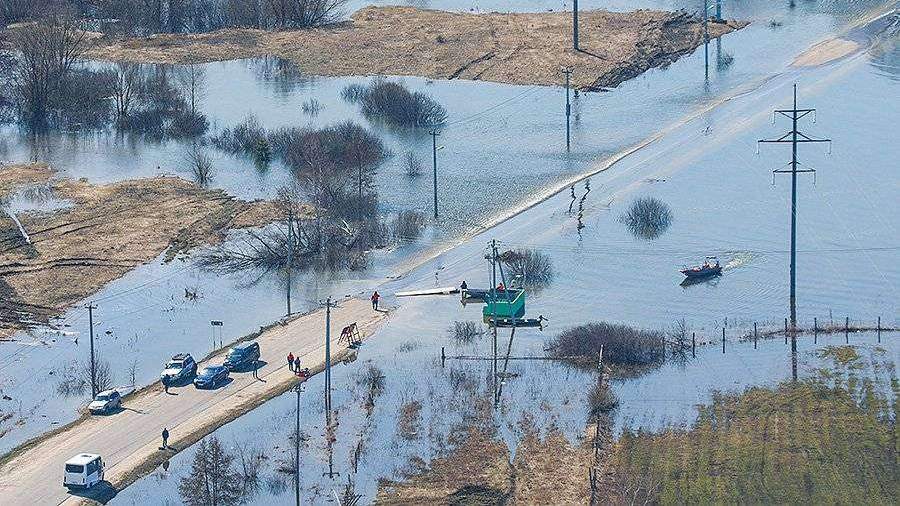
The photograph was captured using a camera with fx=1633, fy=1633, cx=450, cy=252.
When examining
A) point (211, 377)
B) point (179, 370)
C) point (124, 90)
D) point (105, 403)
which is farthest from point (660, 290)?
point (124, 90)

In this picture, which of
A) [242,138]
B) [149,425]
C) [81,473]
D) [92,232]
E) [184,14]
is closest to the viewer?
[81,473]

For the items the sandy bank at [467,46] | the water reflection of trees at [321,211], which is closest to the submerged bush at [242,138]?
the water reflection of trees at [321,211]

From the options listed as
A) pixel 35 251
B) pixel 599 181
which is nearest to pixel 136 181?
pixel 35 251

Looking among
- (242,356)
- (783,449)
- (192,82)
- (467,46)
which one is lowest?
(783,449)

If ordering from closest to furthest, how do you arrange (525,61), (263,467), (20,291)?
(263,467) → (20,291) → (525,61)

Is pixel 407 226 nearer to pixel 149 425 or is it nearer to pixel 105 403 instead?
pixel 105 403

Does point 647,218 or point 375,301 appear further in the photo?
point 647,218

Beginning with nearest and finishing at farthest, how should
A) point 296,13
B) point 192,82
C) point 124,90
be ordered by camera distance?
point 124,90
point 192,82
point 296,13

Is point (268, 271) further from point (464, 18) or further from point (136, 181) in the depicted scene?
point (464, 18)
